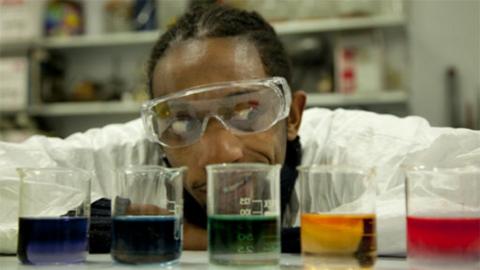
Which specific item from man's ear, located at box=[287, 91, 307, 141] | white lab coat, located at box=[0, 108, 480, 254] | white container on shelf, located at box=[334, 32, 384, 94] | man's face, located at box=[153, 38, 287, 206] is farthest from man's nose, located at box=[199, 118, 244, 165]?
white container on shelf, located at box=[334, 32, 384, 94]

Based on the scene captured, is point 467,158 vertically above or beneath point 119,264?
above

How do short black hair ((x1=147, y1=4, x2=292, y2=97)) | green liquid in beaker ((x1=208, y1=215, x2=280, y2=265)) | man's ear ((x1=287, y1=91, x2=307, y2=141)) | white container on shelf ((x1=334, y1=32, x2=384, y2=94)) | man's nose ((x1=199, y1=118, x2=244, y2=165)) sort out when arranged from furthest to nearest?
white container on shelf ((x1=334, y1=32, x2=384, y2=94)), man's ear ((x1=287, y1=91, x2=307, y2=141)), short black hair ((x1=147, y1=4, x2=292, y2=97)), man's nose ((x1=199, y1=118, x2=244, y2=165)), green liquid in beaker ((x1=208, y1=215, x2=280, y2=265))

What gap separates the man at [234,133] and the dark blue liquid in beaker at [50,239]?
1.06ft

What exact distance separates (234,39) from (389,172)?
0.51 m

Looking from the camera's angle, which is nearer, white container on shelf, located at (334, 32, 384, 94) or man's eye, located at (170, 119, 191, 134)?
man's eye, located at (170, 119, 191, 134)

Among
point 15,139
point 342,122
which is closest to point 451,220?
point 342,122

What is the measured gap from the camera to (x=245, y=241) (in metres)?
0.74

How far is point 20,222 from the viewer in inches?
34.1

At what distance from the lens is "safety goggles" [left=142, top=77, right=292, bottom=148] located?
1.23m

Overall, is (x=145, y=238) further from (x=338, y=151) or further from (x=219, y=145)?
(x=338, y=151)

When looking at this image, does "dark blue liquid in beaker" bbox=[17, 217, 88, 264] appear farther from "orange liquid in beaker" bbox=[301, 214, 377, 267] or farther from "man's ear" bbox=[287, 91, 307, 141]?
"man's ear" bbox=[287, 91, 307, 141]

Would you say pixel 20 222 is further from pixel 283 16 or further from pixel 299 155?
pixel 283 16

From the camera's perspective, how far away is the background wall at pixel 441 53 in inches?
116

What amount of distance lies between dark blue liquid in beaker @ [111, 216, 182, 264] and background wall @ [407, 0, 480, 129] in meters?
2.40
